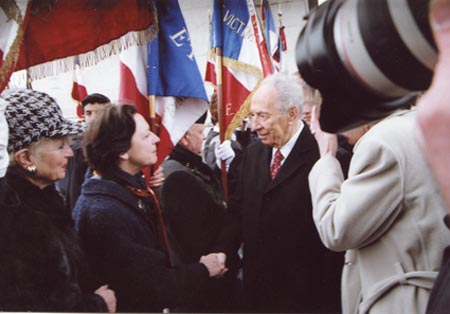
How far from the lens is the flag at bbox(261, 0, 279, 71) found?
263cm

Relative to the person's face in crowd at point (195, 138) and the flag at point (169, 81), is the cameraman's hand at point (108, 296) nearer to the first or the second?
the flag at point (169, 81)

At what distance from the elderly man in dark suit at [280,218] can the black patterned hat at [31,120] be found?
0.79m

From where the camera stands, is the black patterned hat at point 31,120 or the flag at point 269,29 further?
the flag at point 269,29

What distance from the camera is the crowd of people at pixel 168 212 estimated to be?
7.47 feet

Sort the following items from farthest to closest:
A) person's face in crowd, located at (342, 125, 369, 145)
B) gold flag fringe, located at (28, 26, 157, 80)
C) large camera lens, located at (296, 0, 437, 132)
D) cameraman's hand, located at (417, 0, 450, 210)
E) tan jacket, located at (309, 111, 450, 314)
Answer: gold flag fringe, located at (28, 26, 157, 80) < person's face in crowd, located at (342, 125, 369, 145) < tan jacket, located at (309, 111, 450, 314) < large camera lens, located at (296, 0, 437, 132) < cameraman's hand, located at (417, 0, 450, 210)

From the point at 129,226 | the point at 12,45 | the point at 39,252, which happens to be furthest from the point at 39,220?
the point at 12,45

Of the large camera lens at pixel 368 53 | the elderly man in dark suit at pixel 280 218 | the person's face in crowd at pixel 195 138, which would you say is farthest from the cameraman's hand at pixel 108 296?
the large camera lens at pixel 368 53

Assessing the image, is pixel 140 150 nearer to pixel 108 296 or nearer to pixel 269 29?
pixel 108 296

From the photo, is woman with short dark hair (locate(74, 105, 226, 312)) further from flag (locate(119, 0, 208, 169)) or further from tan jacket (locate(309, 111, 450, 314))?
tan jacket (locate(309, 111, 450, 314))

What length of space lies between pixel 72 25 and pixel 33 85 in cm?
34

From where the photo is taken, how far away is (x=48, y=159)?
232 cm

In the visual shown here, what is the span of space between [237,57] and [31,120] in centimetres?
100

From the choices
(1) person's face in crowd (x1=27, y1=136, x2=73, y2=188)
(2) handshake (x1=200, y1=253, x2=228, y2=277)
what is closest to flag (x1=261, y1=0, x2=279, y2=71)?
(2) handshake (x1=200, y1=253, x2=228, y2=277)

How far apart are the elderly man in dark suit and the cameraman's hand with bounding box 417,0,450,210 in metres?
1.99
